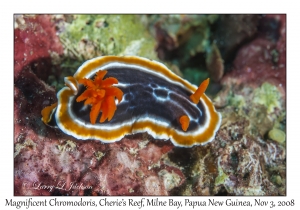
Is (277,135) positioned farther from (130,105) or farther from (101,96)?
(101,96)

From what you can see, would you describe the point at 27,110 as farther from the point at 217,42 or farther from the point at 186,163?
the point at 217,42

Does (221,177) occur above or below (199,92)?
below

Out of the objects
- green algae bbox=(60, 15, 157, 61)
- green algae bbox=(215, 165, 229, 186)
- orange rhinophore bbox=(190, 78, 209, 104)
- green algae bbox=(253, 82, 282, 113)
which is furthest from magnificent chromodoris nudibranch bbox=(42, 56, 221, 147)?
green algae bbox=(253, 82, 282, 113)

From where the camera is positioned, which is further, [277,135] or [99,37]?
[99,37]

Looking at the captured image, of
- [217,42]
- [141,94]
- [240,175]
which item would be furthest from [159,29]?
[240,175]

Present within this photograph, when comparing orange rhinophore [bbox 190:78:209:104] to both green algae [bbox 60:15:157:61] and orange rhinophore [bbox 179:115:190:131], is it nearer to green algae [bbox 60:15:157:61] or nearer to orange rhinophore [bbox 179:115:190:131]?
orange rhinophore [bbox 179:115:190:131]

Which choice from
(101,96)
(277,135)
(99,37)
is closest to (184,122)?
(101,96)

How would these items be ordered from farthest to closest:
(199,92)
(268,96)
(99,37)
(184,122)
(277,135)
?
(268,96), (99,37), (277,135), (199,92), (184,122)
